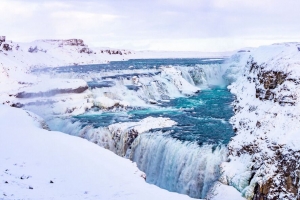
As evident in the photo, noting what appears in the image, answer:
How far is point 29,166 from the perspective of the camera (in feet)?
39.7

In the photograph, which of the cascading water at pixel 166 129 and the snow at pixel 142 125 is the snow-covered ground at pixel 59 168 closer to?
the snow at pixel 142 125

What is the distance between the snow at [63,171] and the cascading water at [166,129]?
4.34 meters

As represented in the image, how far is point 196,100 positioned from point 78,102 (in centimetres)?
1153

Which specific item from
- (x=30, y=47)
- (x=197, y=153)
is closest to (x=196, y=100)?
(x=197, y=153)

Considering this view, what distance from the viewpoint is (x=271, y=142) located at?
13.9 metres

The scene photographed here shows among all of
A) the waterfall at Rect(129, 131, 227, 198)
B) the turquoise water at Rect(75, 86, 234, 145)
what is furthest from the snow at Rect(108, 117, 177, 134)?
the waterfall at Rect(129, 131, 227, 198)

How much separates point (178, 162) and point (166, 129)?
4.37 m

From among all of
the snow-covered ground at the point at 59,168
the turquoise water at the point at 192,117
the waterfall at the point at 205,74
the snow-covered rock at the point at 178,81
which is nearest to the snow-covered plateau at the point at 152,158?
the snow-covered ground at the point at 59,168

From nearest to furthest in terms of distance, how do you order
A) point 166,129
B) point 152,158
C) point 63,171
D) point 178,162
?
point 63,171 < point 178,162 < point 152,158 < point 166,129

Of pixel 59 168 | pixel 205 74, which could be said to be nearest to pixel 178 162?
pixel 59 168

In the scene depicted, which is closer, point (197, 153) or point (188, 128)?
point (197, 153)

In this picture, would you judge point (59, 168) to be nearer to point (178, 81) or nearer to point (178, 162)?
point (178, 162)

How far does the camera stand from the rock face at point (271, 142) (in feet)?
41.8

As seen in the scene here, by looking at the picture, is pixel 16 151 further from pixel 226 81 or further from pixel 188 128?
pixel 226 81
